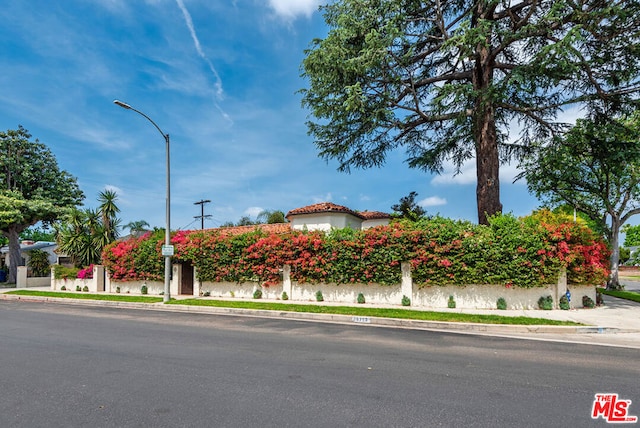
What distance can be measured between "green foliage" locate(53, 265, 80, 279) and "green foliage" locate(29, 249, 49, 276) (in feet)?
26.4

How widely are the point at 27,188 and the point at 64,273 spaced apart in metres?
11.8

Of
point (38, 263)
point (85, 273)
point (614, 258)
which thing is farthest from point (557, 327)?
point (38, 263)

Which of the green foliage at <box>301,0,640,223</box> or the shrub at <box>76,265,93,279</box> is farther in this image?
the shrub at <box>76,265,93,279</box>

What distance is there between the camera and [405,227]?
15.2m

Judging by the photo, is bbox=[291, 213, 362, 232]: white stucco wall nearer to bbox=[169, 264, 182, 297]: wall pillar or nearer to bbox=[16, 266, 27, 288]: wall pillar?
bbox=[169, 264, 182, 297]: wall pillar

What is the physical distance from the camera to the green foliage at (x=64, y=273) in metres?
24.5

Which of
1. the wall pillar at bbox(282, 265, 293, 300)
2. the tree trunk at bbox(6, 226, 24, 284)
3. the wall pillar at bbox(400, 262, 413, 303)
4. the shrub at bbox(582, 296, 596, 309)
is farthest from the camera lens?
the tree trunk at bbox(6, 226, 24, 284)

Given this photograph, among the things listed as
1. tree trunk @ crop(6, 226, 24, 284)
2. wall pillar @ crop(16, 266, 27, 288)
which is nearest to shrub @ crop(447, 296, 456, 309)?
wall pillar @ crop(16, 266, 27, 288)

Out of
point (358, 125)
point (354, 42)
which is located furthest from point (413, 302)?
point (354, 42)

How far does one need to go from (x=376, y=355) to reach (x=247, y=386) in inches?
111

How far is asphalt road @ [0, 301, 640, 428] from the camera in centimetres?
395

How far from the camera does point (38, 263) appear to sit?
30812mm

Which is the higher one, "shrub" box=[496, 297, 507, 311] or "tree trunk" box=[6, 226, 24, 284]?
"tree trunk" box=[6, 226, 24, 284]

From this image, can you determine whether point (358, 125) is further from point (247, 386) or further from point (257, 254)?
point (247, 386)
